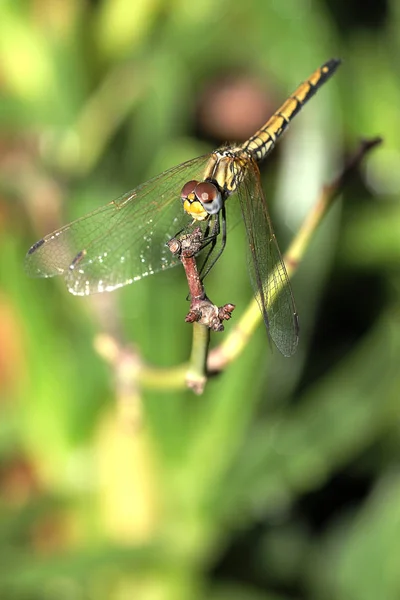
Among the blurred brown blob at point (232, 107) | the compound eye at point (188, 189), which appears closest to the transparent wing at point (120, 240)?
the compound eye at point (188, 189)

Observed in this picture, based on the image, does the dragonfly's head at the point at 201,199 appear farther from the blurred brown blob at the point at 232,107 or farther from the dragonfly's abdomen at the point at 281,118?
the blurred brown blob at the point at 232,107

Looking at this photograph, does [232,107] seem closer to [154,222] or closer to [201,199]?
[154,222]

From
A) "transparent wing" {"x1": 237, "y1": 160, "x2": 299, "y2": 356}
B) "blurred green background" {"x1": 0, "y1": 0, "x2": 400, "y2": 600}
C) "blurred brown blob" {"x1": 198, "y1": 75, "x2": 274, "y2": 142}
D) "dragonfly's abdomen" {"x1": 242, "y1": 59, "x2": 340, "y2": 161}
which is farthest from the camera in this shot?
"blurred brown blob" {"x1": 198, "y1": 75, "x2": 274, "y2": 142}

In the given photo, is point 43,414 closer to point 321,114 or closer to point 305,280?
point 305,280

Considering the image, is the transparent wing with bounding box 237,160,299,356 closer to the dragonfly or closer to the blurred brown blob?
the dragonfly

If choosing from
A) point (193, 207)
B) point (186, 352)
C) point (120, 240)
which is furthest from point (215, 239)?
point (186, 352)

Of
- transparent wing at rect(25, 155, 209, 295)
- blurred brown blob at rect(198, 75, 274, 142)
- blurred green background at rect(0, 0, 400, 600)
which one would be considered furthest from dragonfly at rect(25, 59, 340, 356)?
blurred brown blob at rect(198, 75, 274, 142)

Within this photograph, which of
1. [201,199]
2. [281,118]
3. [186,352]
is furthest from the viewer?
[186,352]
